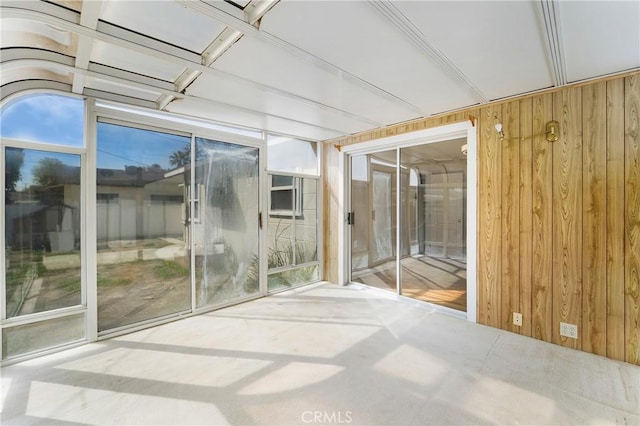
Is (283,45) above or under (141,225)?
above

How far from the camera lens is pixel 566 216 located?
256cm

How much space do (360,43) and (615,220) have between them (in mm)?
2584

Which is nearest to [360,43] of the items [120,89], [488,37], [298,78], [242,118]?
[298,78]

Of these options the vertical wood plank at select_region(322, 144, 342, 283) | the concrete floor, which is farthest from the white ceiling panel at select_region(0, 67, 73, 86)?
the vertical wood plank at select_region(322, 144, 342, 283)

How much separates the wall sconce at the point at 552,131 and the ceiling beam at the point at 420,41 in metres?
0.73

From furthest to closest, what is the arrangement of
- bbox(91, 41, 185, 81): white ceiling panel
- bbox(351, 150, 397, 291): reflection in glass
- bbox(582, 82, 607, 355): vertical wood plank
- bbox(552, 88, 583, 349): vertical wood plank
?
bbox(351, 150, 397, 291): reflection in glass < bbox(552, 88, 583, 349): vertical wood plank < bbox(582, 82, 607, 355): vertical wood plank < bbox(91, 41, 185, 81): white ceiling panel

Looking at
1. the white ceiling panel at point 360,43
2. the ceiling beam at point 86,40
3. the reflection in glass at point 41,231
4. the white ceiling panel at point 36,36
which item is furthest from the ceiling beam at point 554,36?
the reflection in glass at point 41,231

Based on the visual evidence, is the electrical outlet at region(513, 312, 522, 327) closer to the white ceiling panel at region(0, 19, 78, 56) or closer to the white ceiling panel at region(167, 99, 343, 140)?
the white ceiling panel at region(167, 99, 343, 140)

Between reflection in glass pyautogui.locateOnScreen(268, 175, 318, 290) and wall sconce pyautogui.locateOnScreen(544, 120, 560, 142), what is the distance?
318cm

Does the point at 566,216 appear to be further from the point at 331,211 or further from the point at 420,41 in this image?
the point at 331,211

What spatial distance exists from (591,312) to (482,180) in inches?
59.8

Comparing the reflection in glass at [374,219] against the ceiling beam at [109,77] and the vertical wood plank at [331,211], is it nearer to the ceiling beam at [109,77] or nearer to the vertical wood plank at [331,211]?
the vertical wood plank at [331,211]

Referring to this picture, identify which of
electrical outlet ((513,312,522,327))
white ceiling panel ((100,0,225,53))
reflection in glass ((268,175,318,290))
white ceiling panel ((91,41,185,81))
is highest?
white ceiling panel ((91,41,185,81))

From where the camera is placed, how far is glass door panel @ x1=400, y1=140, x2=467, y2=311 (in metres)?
3.38
